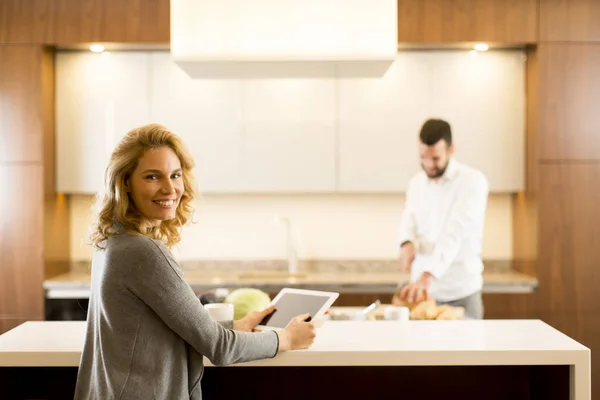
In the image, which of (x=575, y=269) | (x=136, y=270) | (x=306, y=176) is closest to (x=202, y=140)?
(x=306, y=176)

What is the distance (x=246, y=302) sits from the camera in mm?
2516

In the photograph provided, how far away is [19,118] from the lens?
446cm

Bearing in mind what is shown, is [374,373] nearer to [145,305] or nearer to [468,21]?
[145,305]

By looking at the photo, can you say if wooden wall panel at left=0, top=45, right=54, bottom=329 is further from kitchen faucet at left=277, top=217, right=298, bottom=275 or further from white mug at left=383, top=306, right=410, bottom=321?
white mug at left=383, top=306, right=410, bottom=321

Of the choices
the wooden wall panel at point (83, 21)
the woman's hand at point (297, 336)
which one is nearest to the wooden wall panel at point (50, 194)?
the wooden wall panel at point (83, 21)

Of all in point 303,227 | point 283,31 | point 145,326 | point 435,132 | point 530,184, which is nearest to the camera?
point 145,326

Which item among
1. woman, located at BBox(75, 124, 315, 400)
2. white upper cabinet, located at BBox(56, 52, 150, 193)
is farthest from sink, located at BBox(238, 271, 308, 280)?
woman, located at BBox(75, 124, 315, 400)

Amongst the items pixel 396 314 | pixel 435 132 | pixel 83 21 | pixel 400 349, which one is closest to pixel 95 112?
pixel 83 21

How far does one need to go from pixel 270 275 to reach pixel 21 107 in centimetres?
188

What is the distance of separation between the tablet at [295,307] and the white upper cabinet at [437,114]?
2.41m

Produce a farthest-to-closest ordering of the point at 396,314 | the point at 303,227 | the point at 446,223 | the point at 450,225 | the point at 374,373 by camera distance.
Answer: the point at 303,227, the point at 446,223, the point at 450,225, the point at 396,314, the point at 374,373

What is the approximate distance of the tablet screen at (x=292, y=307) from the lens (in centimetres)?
217

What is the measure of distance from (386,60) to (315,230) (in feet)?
8.63

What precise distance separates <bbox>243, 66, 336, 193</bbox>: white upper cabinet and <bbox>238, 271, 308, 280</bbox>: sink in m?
0.69
